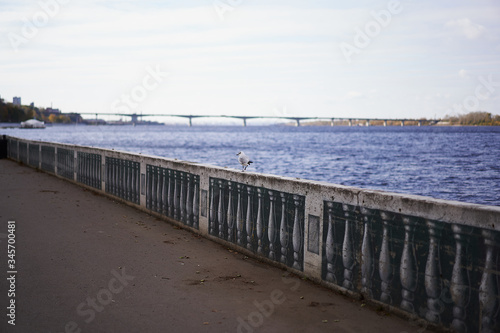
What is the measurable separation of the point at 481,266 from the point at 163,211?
8134 mm

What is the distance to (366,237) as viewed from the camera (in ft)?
20.2

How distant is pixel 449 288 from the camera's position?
5.12 meters

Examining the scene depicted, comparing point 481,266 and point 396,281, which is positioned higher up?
point 481,266

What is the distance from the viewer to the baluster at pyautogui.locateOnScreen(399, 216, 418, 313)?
18.2 ft

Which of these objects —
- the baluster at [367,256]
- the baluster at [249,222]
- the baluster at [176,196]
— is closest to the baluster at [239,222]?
the baluster at [249,222]

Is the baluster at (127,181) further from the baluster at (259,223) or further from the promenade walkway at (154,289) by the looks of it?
the baluster at (259,223)

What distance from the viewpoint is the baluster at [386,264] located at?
5.84 m

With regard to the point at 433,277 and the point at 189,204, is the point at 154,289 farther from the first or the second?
the point at 189,204

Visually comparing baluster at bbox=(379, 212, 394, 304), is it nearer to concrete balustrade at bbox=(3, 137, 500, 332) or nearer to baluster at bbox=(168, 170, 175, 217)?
→ concrete balustrade at bbox=(3, 137, 500, 332)

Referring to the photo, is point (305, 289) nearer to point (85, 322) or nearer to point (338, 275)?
point (338, 275)

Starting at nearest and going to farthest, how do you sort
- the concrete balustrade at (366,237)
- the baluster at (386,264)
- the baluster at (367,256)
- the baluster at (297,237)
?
the concrete balustrade at (366,237) < the baluster at (386,264) < the baluster at (367,256) < the baluster at (297,237)

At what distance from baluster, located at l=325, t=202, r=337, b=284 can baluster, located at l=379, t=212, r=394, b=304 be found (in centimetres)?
82

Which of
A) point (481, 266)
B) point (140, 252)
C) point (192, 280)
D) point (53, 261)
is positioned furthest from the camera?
point (140, 252)

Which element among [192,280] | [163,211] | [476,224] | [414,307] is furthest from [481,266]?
[163,211]
